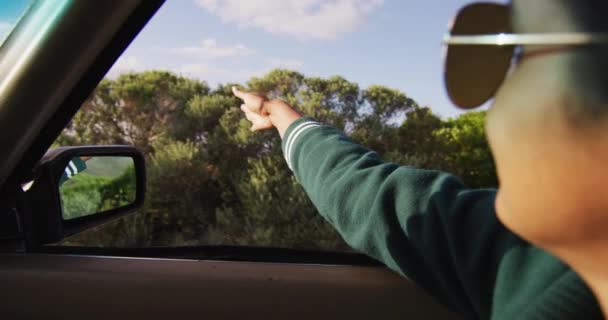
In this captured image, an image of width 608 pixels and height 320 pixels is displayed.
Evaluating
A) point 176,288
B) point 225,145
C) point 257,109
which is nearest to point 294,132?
point 257,109

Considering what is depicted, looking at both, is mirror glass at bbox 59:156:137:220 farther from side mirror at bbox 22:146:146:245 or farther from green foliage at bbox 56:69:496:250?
side mirror at bbox 22:146:146:245

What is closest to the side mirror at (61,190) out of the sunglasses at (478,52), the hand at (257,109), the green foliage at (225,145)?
the hand at (257,109)

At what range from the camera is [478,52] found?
587 millimetres

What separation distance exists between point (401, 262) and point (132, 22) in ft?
2.63

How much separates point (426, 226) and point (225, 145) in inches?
133

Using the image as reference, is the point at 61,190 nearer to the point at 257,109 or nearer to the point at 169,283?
the point at 169,283

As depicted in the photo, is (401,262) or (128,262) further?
(128,262)

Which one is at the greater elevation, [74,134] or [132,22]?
[132,22]

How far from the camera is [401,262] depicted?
1.36 metres

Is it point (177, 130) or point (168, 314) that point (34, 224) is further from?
point (177, 130)

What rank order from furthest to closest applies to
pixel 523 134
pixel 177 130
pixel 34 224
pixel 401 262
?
pixel 177 130
pixel 34 224
pixel 401 262
pixel 523 134

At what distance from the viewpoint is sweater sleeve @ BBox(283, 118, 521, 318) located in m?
1.19

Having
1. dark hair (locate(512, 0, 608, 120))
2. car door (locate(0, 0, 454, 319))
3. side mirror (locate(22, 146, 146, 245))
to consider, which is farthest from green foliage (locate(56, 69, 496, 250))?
dark hair (locate(512, 0, 608, 120))

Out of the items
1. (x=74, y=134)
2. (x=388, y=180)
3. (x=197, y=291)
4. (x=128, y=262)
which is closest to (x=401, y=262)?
(x=388, y=180)
